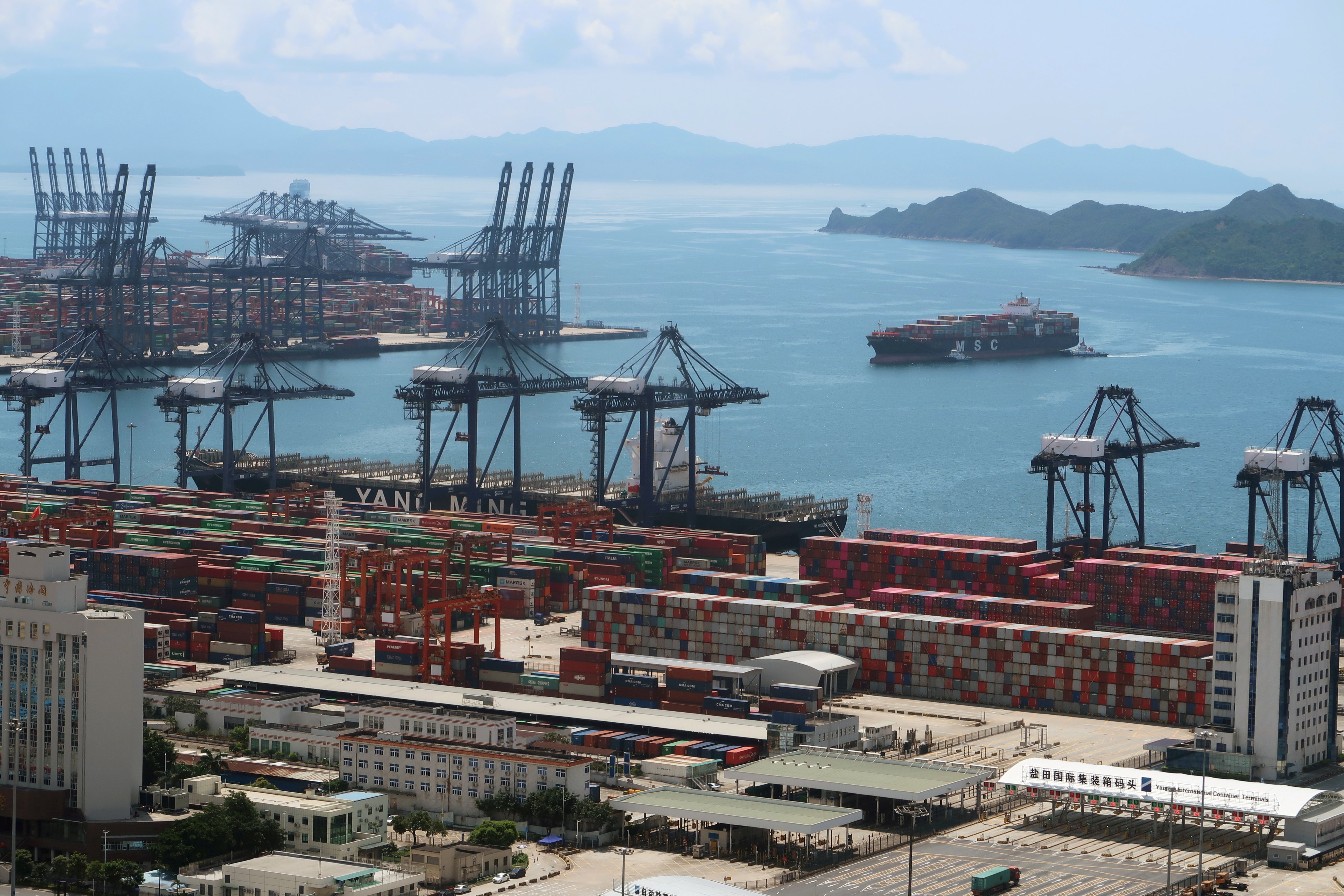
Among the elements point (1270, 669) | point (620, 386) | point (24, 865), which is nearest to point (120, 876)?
point (24, 865)

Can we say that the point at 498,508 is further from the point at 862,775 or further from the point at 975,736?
the point at 862,775

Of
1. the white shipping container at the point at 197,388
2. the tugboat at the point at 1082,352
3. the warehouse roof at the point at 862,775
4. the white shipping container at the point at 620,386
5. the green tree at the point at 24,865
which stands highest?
the tugboat at the point at 1082,352

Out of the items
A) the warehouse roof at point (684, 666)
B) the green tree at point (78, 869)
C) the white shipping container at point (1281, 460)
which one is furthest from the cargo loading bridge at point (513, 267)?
the green tree at point (78, 869)

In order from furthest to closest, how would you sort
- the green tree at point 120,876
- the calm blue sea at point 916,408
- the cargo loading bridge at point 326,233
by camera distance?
the cargo loading bridge at point 326,233 → the calm blue sea at point 916,408 → the green tree at point 120,876

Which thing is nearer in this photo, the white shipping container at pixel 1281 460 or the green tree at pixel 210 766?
the green tree at pixel 210 766

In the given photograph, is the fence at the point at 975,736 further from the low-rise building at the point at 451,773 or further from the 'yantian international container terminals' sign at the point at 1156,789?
the low-rise building at the point at 451,773

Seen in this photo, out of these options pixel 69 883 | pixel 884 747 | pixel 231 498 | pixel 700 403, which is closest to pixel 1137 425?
pixel 700 403

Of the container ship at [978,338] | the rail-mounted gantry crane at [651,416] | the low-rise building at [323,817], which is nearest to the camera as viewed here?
the low-rise building at [323,817]
